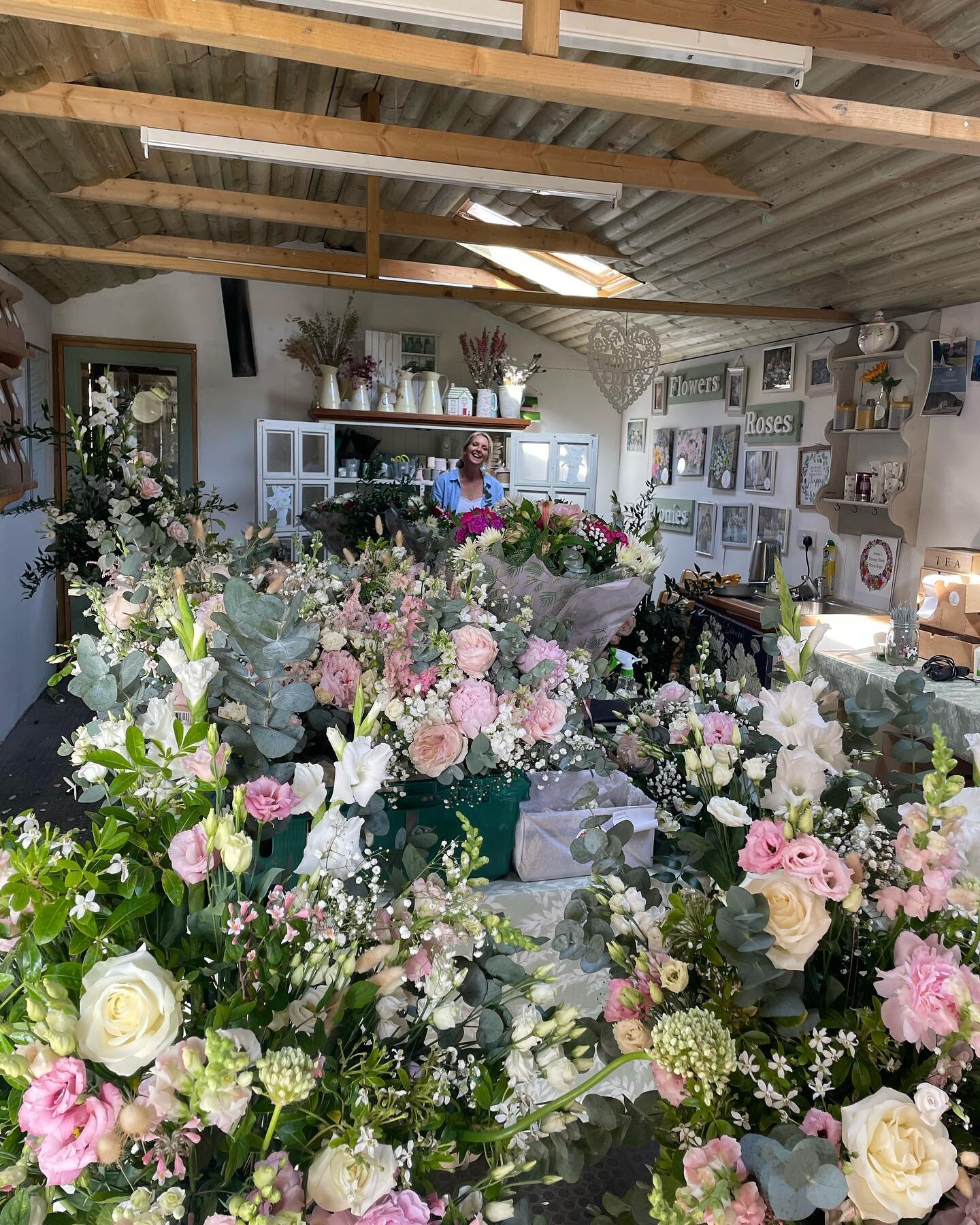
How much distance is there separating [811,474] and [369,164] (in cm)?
396

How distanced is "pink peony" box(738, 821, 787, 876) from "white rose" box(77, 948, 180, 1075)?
0.45 meters

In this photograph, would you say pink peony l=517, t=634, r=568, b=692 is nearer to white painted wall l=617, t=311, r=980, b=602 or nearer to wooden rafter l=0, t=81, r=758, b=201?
wooden rafter l=0, t=81, r=758, b=201

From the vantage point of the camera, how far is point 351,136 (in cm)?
407

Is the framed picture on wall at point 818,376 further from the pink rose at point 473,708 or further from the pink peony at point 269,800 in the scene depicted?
the pink peony at point 269,800

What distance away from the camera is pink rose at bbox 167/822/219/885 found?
0.74 meters

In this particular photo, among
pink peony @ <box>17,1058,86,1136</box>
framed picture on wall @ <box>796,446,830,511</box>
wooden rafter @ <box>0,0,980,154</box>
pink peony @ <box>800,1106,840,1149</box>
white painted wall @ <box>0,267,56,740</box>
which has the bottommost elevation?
white painted wall @ <box>0,267,56,740</box>

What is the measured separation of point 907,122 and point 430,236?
3.68 metres

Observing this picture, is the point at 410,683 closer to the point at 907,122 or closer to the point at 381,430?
the point at 907,122

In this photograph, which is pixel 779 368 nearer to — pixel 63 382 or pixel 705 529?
pixel 705 529

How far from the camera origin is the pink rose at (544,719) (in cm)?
169

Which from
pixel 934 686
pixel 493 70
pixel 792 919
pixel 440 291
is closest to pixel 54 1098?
pixel 792 919

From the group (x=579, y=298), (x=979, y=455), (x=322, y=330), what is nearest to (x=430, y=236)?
(x=579, y=298)

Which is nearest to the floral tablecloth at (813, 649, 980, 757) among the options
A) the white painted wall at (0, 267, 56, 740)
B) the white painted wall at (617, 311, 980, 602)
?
the white painted wall at (617, 311, 980, 602)

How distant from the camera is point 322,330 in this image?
27.0 feet
